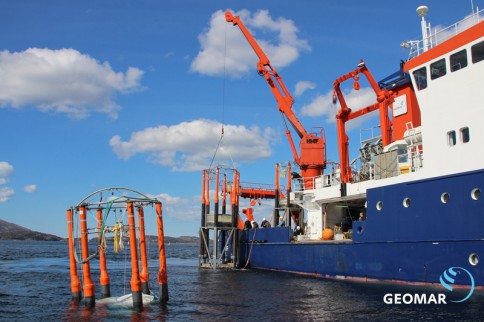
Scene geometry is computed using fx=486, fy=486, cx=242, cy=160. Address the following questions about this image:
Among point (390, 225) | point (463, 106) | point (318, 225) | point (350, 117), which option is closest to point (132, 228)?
point (390, 225)

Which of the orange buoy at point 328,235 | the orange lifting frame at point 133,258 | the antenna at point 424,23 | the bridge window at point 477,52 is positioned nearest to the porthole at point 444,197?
the bridge window at point 477,52

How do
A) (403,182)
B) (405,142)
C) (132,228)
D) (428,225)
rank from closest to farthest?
(132,228) < (428,225) < (403,182) < (405,142)

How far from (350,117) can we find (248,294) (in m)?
13.2

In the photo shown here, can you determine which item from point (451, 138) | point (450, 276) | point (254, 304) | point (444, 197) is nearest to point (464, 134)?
point (451, 138)

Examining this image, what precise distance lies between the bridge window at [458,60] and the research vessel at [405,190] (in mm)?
37

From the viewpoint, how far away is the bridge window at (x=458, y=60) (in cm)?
1762

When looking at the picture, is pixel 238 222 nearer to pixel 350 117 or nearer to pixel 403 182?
pixel 350 117

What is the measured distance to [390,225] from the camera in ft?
63.7

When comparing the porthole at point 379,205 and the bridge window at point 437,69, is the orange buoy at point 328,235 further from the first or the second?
the bridge window at point 437,69

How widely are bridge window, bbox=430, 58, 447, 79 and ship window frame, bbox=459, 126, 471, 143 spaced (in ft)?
8.18

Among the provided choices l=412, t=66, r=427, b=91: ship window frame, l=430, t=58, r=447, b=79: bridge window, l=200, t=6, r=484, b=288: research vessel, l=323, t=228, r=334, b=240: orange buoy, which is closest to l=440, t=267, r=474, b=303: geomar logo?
l=200, t=6, r=484, b=288: research vessel

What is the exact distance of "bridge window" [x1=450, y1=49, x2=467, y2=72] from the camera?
17625 mm

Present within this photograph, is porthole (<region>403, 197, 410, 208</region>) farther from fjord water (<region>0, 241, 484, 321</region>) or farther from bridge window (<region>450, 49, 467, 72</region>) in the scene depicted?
bridge window (<region>450, 49, 467, 72</region>)

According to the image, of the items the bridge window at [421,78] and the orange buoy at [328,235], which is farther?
the orange buoy at [328,235]
